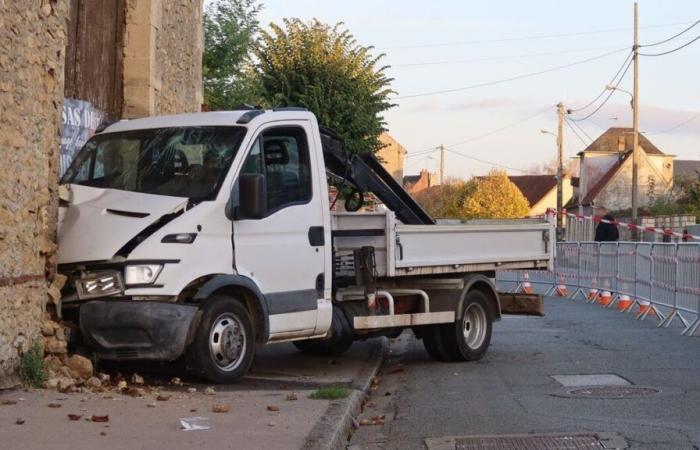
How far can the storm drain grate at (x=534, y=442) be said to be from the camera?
773 centimetres

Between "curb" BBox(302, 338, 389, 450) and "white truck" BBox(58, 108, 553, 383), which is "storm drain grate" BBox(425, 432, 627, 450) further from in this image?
"white truck" BBox(58, 108, 553, 383)

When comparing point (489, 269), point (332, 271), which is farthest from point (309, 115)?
point (489, 269)

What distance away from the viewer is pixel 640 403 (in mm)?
9516

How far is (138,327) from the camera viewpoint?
959 centimetres

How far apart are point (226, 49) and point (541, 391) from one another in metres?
14.4

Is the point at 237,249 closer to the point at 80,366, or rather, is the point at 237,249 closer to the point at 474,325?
the point at 80,366

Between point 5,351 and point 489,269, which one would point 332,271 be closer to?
point 489,269

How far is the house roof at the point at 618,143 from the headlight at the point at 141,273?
91395 millimetres

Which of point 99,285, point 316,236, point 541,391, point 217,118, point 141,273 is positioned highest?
point 217,118

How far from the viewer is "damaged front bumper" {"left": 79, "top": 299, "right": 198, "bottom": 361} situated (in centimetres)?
957

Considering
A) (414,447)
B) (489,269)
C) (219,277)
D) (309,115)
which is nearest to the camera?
(414,447)

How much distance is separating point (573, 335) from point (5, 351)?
9117 mm

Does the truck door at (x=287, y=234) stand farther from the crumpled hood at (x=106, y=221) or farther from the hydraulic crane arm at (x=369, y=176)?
the hydraulic crane arm at (x=369, y=176)

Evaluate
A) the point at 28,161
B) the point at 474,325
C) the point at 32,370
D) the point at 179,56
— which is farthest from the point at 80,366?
the point at 179,56
